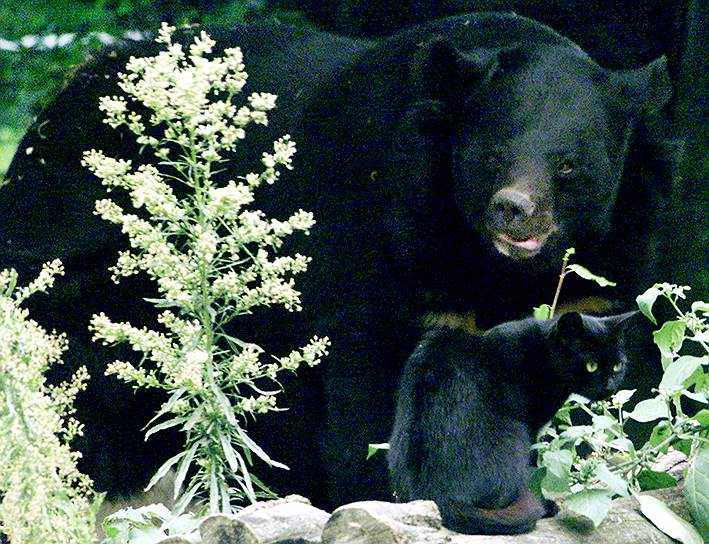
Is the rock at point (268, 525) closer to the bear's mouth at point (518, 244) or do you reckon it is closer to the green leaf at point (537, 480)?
the green leaf at point (537, 480)

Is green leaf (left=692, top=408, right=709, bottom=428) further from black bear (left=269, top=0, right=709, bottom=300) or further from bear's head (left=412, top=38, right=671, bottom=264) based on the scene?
black bear (left=269, top=0, right=709, bottom=300)

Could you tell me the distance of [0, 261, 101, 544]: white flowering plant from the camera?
2979 mm

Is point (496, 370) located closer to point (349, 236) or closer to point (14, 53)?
point (349, 236)

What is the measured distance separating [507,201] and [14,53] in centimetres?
441

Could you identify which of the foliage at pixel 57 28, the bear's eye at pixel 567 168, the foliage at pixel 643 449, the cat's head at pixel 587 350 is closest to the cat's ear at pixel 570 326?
the cat's head at pixel 587 350

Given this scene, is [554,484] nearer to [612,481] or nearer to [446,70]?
[612,481]

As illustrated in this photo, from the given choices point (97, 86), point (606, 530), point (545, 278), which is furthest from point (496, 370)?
point (97, 86)

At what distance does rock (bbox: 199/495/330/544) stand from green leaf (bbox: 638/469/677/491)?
3.78 feet

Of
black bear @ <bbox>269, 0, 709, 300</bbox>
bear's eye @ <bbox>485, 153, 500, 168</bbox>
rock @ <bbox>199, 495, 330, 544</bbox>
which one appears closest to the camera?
rock @ <bbox>199, 495, 330, 544</bbox>

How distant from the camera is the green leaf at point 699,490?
3762mm

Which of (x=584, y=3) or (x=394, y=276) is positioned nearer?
(x=394, y=276)

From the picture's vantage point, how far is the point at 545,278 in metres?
5.36

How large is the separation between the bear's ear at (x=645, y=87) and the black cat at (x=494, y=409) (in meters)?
1.58

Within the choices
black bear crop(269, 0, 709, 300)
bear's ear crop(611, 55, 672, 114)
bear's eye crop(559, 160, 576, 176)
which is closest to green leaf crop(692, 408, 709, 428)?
bear's eye crop(559, 160, 576, 176)
